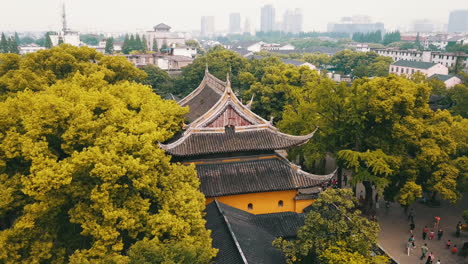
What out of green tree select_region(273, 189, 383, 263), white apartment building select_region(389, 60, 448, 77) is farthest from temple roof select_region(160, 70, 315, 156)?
white apartment building select_region(389, 60, 448, 77)

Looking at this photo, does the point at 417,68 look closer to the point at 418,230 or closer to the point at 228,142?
the point at 418,230

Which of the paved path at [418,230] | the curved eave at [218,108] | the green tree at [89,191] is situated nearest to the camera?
the green tree at [89,191]

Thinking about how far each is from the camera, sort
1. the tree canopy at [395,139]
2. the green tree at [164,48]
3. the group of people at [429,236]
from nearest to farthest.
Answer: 1. the group of people at [429,236]
2. the tree canopy at [395,139]
3. the green tree at [164,48]

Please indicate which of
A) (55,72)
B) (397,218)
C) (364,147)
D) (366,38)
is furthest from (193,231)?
(366,38)

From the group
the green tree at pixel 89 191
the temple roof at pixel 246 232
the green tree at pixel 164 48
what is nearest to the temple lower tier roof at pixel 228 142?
the green tree at pixel 89 191

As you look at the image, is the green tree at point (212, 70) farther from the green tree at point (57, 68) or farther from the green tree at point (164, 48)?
the green tree at point (164, 48)

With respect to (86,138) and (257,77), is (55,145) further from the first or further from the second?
(257,77)

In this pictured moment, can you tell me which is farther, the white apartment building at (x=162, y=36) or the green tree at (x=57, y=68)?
the white apartment building at (x=162, y=36)
